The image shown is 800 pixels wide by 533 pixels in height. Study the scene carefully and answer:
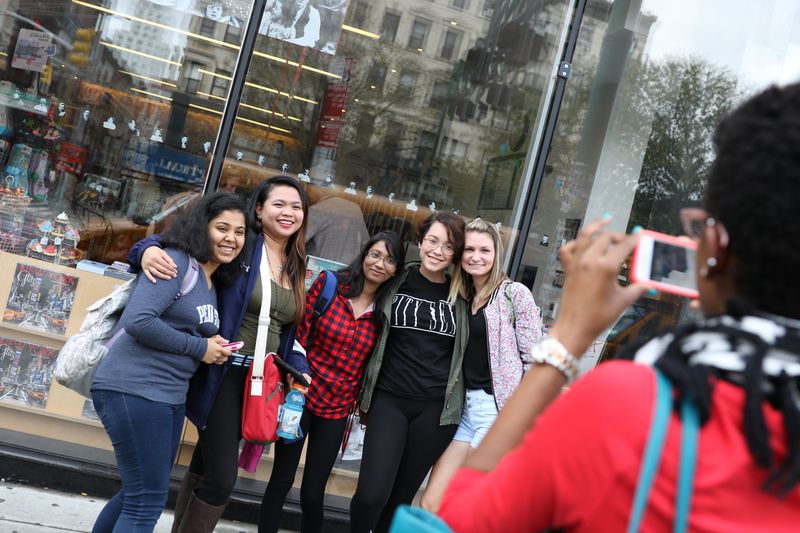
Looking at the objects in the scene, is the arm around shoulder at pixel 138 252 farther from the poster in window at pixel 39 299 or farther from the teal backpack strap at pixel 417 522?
the teal backpack strap at pixel 417 522

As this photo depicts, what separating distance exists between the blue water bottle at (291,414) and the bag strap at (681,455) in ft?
9.19

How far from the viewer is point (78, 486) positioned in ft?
15.0

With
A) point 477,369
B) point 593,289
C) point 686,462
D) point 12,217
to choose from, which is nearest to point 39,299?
point 12,217

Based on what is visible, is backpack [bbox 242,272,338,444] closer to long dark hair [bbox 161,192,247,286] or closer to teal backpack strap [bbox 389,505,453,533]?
long dark hair [bbox 161,192,247,286]

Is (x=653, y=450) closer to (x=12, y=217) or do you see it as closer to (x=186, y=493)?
(x=186, y=493)

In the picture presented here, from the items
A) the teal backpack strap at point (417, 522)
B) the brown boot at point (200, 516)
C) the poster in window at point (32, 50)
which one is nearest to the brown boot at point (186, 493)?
the brown boot at point (200, 516)

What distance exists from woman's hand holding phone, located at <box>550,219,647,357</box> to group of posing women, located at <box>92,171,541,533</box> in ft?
7.32

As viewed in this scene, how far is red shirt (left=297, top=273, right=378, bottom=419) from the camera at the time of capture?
12.5 ft

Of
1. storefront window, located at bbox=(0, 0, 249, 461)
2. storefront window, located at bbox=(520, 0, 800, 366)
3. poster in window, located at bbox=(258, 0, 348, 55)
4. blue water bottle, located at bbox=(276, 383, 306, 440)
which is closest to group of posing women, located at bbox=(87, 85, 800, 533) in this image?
blue water bottle, located at bbox=(276, 383, 306, 440)

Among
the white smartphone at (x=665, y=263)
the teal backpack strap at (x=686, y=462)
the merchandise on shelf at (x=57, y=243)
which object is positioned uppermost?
the white smartphone at (x=665, y=263)

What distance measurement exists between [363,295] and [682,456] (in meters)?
3.12

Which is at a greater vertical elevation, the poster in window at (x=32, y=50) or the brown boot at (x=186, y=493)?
the poster in window at (x=32, y=50)

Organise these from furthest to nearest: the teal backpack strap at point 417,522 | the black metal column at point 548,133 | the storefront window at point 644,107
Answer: the storefront window at point 644,107 < the black metal column at point 548,133 < the teal backpack strap at point 417,522

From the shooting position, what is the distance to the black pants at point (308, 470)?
3799 mm
